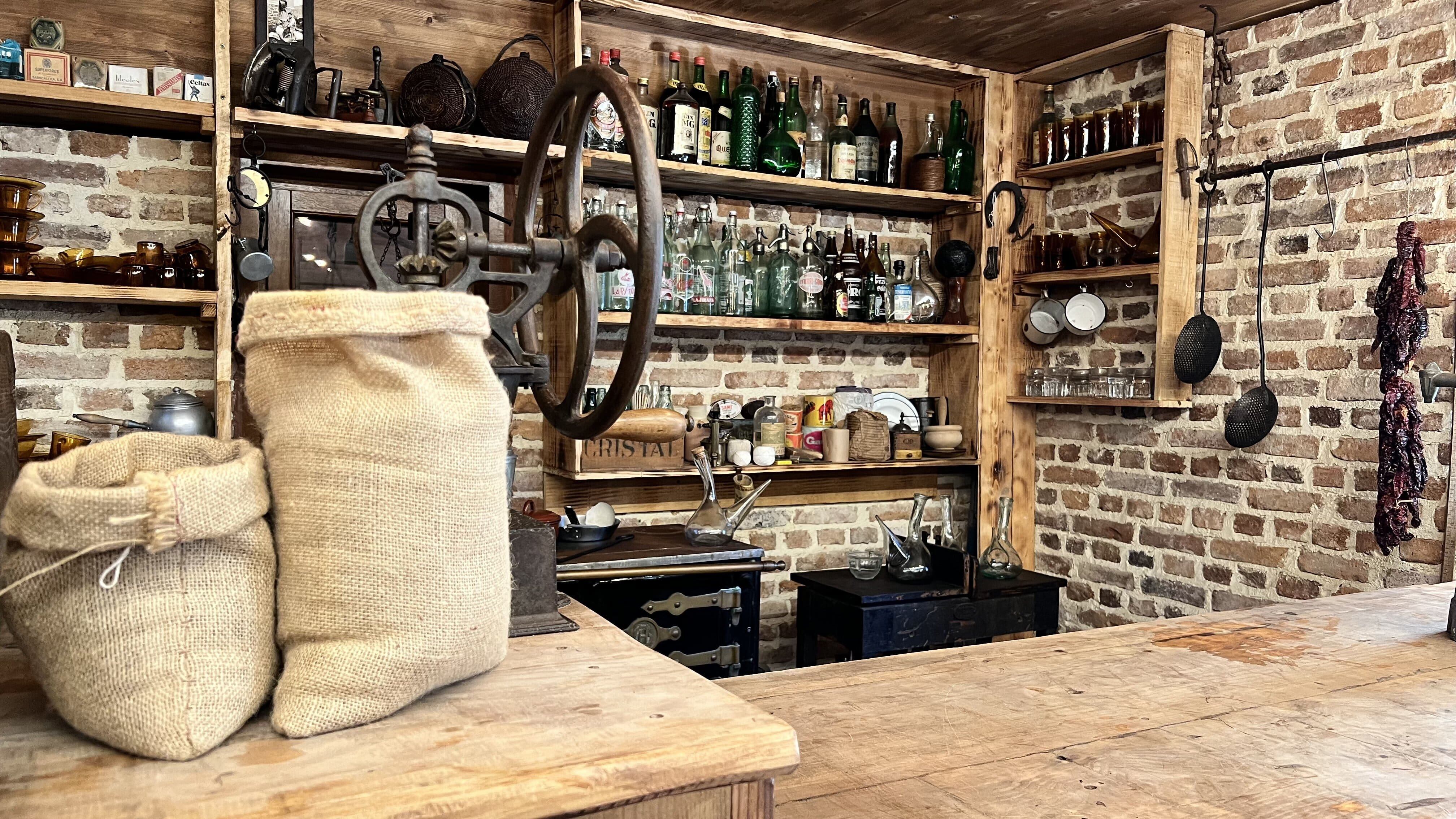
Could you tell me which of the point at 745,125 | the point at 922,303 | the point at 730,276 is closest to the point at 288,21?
the point at 745,125

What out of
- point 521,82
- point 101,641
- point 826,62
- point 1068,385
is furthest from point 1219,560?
point 101,641

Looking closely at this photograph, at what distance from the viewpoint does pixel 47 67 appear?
2443 mm

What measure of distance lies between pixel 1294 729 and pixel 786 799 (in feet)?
1.94

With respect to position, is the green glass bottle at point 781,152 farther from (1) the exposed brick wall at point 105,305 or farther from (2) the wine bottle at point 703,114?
(1) the exposed brick wall at point 105,305

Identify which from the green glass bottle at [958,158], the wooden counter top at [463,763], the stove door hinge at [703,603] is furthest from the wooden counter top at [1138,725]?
the green glass bottle at [958,158]

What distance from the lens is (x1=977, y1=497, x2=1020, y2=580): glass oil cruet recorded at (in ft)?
10.4

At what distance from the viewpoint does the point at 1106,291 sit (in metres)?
3.49

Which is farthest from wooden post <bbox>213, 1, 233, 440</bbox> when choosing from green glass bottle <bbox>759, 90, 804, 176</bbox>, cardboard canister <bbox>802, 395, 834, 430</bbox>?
cardboard canister <bbox>802, 395, 834, 430</bbox>

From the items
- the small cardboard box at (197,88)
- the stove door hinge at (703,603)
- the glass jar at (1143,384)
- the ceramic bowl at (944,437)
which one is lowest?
the stove door hinge at (703,603)

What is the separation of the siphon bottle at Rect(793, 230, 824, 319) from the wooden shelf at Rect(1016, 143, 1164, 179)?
0.86 metres

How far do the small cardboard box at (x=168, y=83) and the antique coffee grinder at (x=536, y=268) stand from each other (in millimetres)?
2090

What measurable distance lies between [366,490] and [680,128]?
8.64 feet

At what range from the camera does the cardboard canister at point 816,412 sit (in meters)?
3.52

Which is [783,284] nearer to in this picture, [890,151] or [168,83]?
[890,151]
